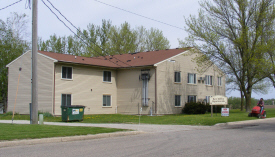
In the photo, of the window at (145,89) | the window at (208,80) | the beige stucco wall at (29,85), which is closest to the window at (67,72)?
the beige stucco wall at (29,85)

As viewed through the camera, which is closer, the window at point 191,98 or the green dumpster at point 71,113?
the green dumpster at point 71,113

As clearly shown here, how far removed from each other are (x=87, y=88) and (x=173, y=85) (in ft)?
29.4

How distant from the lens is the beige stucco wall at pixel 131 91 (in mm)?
32094

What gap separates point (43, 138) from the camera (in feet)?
37.9

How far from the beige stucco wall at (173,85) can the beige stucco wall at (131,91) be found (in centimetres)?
79

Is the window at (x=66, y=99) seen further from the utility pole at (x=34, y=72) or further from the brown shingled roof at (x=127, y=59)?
the utility pole at (x=34, y=72)

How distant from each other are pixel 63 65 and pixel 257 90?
1305 inches

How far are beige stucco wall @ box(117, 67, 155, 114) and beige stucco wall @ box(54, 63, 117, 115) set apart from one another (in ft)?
2.34

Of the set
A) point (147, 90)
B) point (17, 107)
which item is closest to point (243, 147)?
point (147, 90)

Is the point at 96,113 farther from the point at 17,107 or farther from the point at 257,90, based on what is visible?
the point at 257,90

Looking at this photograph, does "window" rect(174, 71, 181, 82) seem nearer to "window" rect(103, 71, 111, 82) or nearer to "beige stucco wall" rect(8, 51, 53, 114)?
"window" rect(103, 71, 111, 82)

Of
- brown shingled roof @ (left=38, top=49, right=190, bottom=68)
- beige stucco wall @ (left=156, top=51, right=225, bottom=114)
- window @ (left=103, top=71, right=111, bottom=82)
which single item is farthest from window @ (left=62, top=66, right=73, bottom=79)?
beige stucco wall @ (left=156, top=51, right=225, bottom=114)

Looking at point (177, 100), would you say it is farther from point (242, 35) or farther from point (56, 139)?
point (56, 139)

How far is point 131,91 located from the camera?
1316 inches
